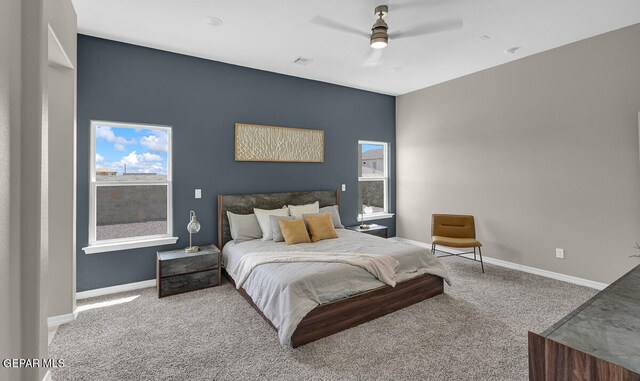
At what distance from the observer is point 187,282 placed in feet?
11.4

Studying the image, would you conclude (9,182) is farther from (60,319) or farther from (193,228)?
(193,228)

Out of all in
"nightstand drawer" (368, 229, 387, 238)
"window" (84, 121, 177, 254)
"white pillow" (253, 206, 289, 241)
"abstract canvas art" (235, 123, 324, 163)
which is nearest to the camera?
"window" (84, 121, 177, 254)

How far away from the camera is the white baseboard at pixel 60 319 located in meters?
2.71

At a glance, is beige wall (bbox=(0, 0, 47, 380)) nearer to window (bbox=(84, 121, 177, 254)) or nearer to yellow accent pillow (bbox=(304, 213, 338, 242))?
window (bbox=(84, 121, 177, 254))

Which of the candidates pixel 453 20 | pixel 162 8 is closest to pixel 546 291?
pixel 453 20

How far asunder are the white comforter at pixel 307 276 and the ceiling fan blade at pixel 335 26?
95.4 inches

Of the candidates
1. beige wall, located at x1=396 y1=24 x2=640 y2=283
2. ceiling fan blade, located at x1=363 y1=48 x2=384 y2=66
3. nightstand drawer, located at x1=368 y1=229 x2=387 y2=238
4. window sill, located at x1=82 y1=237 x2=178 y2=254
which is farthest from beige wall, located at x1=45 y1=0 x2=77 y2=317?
beige wall, located at x1=396 y1=24 x2=640 y2=283

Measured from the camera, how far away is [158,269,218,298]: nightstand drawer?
335cm

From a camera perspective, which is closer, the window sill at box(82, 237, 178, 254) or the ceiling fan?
the ceiling fan

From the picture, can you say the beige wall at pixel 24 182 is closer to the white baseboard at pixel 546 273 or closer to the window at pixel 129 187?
the window at pixel 129 187

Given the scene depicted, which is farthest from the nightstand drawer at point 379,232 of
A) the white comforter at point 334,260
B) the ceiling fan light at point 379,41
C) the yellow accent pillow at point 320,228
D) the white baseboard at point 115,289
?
the white baseboard at point 115,289

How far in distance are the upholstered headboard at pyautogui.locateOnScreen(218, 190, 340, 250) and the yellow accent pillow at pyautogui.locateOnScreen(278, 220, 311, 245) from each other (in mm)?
702

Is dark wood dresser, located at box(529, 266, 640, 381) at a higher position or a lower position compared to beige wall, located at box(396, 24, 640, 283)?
lower

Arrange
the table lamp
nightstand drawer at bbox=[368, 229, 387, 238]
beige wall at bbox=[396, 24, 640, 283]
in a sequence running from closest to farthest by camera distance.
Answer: beige wall at bbox=[396, 24, 640, 283] < the table lamp < nightstand drawer at bbox=[368, 229, 387, 238]
